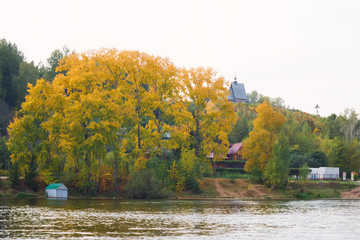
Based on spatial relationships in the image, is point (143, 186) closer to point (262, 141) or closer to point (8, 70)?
point (262, 141)

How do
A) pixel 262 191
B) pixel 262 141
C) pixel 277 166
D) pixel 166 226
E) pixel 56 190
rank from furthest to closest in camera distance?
1. pixel 262 141
2. pixel 262 191
3. pixel 277 166
4. pixel 56 190
5. pixel 166 226

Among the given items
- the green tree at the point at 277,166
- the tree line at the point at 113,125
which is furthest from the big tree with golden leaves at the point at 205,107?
the green tree at the point at 277,166

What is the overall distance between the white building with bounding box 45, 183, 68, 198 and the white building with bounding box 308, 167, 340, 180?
6547cm

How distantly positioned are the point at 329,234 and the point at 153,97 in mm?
50343

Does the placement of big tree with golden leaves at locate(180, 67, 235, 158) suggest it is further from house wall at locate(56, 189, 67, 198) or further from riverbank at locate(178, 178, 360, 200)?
house wall at locate(56, 189, 67, 198)

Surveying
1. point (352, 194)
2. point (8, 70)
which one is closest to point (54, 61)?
point (8, 70)

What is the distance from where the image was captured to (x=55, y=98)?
69.8m

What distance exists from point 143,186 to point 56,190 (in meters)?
12.9

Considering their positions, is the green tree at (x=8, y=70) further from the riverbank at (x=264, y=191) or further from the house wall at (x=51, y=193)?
the riverbank at (x=264, y=191)

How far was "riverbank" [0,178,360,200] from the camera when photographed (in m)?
81.6

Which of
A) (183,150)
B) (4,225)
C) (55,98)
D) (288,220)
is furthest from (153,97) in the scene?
(4,225)

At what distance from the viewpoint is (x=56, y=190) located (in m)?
64.7

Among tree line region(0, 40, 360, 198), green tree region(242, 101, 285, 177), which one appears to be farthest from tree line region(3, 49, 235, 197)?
green tree region(242, 101, 285, 177)

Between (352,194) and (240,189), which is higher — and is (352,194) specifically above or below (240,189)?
below
